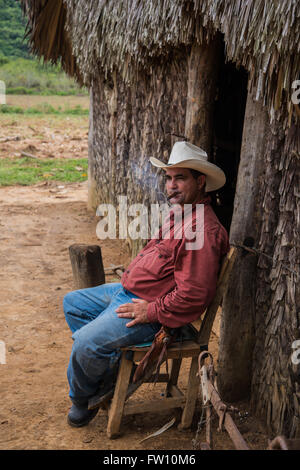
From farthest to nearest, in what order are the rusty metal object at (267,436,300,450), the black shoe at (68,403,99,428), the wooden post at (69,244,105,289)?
the wooden post at (69,244,105,289) → the black shoe at (68,403,99,428) → the rusty metal object at (267,436,300,450)

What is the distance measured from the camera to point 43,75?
2706cm

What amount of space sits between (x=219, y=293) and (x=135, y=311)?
481 millimetres

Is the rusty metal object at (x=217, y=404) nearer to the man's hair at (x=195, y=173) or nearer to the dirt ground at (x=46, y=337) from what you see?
the dirt ground at (x=46, y=337)

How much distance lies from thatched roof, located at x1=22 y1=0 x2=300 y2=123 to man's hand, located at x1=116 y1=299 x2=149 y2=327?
4.20ft

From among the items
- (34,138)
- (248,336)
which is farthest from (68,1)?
(34,138)

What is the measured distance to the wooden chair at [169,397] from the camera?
2.76 metres

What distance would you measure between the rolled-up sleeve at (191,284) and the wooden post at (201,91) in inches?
51.5

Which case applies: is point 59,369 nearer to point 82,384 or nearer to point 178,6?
point 82,384

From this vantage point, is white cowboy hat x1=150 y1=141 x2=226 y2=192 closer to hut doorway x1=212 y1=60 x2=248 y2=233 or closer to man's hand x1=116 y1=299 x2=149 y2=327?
man's hand x1=116 y1=299 x2=149 y2=327

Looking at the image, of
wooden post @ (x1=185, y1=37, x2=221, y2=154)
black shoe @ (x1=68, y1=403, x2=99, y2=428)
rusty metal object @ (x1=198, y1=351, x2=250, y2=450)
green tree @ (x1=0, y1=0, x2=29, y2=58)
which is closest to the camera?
rusty metal object @ (x1=198, y1=351, x2=250, y2=450)

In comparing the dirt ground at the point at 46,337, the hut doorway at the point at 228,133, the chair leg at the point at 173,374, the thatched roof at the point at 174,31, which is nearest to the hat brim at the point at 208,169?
the thatched roof at the point at 174,31

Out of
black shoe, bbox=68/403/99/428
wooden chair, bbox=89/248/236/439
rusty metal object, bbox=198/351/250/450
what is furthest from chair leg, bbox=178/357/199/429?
rusty metal object, bbox=198/351/250/450

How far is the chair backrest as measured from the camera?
271cm
